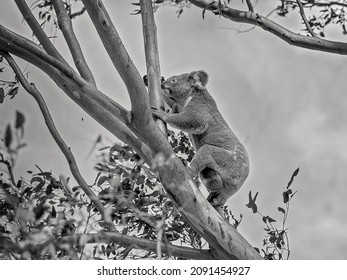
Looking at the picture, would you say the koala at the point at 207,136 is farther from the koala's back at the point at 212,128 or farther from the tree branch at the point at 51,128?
the tree branch at the point at 51,128

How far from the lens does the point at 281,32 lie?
352 cm

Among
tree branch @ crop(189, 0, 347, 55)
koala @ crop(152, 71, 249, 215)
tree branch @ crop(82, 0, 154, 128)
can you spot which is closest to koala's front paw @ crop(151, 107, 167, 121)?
koala @ crop(152, 71, 249, 215)

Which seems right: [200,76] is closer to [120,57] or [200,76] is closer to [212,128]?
[212,128]

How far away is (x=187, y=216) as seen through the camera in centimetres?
246

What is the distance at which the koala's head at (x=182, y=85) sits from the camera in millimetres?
3762

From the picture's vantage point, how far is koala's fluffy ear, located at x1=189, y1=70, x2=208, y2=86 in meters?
3.82

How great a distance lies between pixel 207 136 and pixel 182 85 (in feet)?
1.76

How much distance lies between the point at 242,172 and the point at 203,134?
0.42 meters

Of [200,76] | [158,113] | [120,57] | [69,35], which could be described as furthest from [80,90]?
[200,76]

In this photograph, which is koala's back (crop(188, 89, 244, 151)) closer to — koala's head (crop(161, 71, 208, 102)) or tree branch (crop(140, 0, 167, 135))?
koala's head (crop(161, 71, 208, 102))

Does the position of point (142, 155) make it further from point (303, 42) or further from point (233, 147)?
point (303, 42)

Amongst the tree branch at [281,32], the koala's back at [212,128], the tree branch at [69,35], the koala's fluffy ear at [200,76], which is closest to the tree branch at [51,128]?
the tree branch at [69,35]

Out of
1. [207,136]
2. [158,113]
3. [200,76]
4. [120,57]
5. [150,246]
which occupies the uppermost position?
[200,76]
